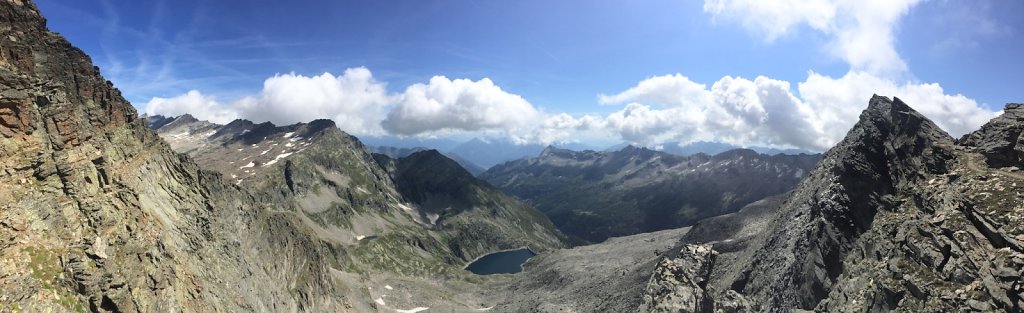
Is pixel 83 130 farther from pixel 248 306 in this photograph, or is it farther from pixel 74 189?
pixel 248 306

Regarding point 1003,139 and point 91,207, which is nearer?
point 91,207

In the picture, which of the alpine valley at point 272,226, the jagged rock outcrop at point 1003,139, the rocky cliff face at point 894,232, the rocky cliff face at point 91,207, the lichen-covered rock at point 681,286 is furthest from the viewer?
the lichen-covered rock at point 681,286

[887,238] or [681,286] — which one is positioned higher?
[887,238]

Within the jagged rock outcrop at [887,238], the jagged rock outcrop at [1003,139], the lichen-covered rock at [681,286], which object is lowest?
the lichen-covered rock at [681,286]

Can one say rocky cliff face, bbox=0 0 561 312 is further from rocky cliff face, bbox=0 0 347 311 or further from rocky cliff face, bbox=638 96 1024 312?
rocky cliff face, bbox=638 96 1024 312

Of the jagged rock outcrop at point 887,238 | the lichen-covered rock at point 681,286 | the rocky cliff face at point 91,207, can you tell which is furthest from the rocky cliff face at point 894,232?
the rocky cliff face at point 91,207

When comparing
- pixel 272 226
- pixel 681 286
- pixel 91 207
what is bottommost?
pixel 681 286

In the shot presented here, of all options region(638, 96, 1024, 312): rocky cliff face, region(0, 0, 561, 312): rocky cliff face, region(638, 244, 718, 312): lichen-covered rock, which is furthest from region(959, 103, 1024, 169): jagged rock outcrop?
region(0, 0, 561, 312): rocky cliff face

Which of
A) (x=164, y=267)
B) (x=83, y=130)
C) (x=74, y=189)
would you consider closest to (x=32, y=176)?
(x=74, y=189)

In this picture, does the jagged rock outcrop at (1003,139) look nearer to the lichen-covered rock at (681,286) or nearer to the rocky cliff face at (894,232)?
the rocky cliff face at (894,232)

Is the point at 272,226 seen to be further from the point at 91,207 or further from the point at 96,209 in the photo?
the point at 91,207

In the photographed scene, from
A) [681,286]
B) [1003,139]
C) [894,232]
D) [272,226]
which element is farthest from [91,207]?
[1003,139]

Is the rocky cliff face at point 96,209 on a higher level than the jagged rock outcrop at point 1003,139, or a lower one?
lower

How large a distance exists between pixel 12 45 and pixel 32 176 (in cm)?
1543
